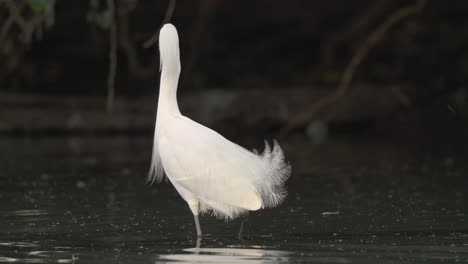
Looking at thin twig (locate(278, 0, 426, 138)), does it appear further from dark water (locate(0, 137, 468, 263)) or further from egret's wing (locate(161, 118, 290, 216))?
egret's wing (locate(161, 118, 290, 216))

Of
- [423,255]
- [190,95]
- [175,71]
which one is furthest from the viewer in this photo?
[190,95]

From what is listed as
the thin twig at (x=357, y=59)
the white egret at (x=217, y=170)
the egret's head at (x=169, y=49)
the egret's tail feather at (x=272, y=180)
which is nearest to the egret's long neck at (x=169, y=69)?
the egret's head at (x=169, y=49)

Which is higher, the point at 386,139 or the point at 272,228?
the point at 386,139

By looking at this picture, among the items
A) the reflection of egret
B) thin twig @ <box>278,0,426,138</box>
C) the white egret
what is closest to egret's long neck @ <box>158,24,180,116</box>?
the white egret

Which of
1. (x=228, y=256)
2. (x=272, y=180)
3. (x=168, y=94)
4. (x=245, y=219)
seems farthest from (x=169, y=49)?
(x=228, y=256)

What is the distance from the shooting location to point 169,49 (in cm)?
771

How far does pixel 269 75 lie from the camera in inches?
763

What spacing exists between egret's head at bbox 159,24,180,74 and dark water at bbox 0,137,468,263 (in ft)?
3.74

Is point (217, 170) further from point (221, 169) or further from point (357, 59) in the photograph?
point (357, 59)

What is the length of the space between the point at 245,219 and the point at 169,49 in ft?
4.56

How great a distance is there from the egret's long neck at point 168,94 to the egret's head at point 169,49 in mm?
29

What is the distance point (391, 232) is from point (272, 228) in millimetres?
858

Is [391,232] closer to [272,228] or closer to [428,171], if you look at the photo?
[272,228]

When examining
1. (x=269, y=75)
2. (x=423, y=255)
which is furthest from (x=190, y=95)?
(x=423, y=255)
